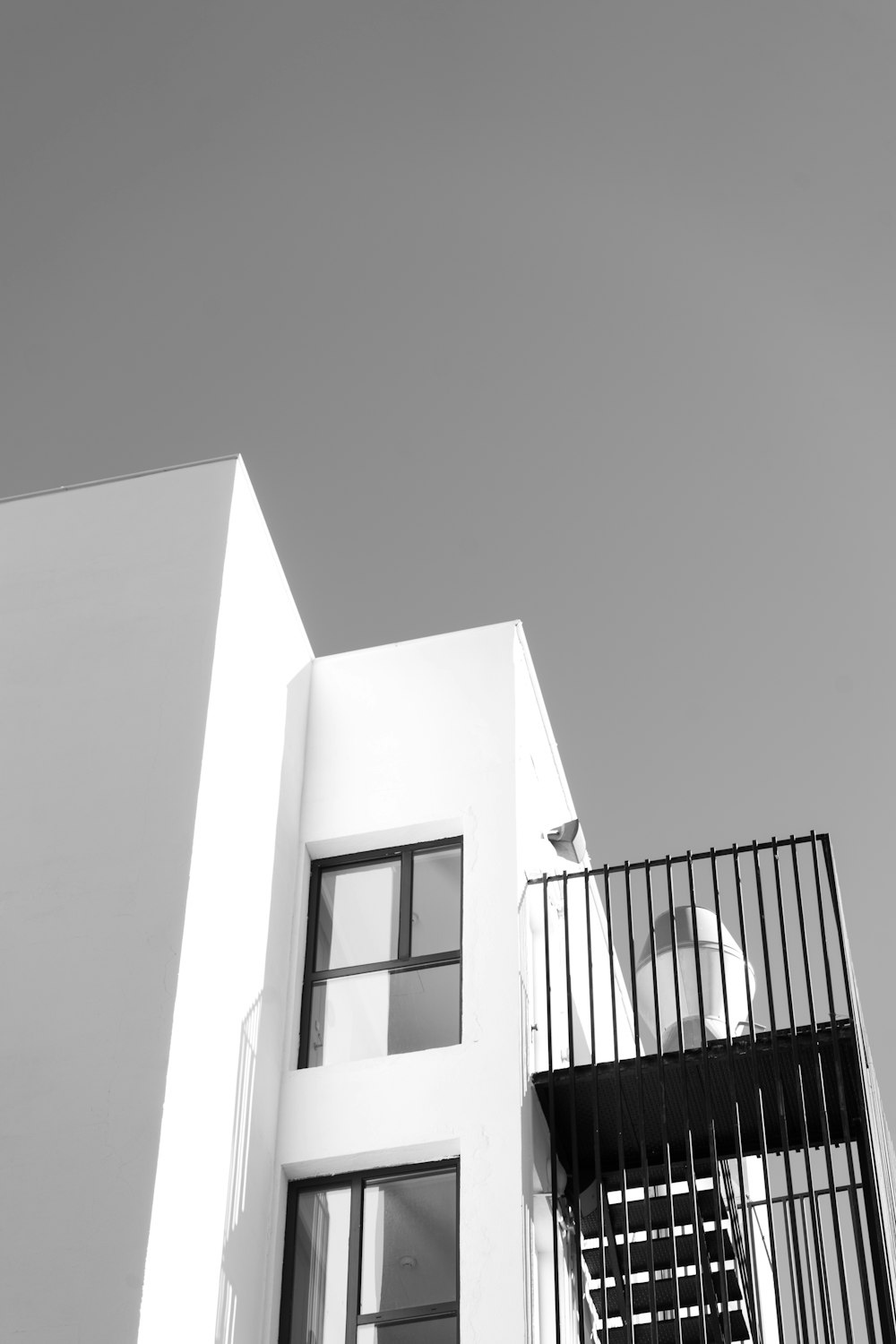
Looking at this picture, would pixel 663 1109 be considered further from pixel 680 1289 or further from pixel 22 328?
pixel 22 328

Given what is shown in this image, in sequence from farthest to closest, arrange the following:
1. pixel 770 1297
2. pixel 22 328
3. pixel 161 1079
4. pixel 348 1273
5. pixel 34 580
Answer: pixel 22 328 < pixel 770 1297 < pixel 34 580 < pixel 348 1273 < pixel 161 1079

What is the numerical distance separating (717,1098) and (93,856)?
12.8 ft

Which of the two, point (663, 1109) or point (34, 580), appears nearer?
point (663, 1109)

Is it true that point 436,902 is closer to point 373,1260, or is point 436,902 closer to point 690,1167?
point 373,1260

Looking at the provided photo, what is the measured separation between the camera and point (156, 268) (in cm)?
1983

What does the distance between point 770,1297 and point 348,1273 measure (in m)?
7.80

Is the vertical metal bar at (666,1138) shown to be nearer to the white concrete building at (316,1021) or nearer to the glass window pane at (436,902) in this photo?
the white concrete building at (316,1021)

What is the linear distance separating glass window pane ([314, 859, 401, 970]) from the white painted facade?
0.66 feet

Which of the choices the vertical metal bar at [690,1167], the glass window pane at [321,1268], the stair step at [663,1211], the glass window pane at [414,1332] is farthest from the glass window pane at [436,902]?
the glass window pane at [414,1332]

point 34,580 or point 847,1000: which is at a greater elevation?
point 34,580

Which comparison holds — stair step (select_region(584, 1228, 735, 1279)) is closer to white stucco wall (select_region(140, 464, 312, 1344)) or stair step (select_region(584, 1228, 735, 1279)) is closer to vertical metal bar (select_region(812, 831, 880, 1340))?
vertical metal bar (select_region(812, 831, 880, 1340))

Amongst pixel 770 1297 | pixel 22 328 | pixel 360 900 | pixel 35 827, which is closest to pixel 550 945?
pixel 360 900

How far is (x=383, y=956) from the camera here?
1112 cm

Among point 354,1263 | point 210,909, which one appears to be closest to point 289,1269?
point 354,1263
